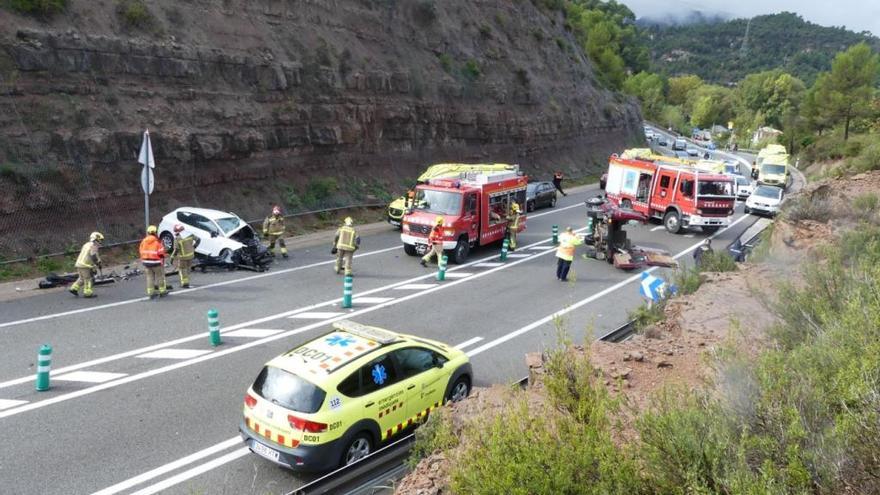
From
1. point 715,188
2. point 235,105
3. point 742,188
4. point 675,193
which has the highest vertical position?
point 235,105

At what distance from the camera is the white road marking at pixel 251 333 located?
13211 mm

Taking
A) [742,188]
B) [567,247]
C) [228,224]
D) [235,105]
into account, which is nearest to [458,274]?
[567,247]

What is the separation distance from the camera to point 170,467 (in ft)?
27.0

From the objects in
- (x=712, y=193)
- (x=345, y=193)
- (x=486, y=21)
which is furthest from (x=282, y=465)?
(x=486, y=21)

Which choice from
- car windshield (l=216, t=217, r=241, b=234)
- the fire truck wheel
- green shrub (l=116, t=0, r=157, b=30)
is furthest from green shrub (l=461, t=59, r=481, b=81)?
car windshield (l=216, t=217, r=241, b=234)

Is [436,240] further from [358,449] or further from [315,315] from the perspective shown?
[358,449]

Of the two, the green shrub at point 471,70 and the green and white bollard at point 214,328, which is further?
the green shrub at point 471,70

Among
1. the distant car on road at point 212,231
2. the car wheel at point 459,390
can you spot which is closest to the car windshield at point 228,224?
the distant car on road at point 212,231

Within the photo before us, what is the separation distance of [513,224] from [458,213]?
126 inches

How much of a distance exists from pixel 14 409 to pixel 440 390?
6381 millimetres

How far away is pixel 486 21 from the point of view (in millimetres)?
45656

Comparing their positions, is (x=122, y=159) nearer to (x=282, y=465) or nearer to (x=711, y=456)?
(x=282, y=465)

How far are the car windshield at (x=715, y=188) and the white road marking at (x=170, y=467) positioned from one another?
22.5 m

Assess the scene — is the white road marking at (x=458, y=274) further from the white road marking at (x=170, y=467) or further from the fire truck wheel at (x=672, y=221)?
the fire truck wheel at (x=672, y=221)
